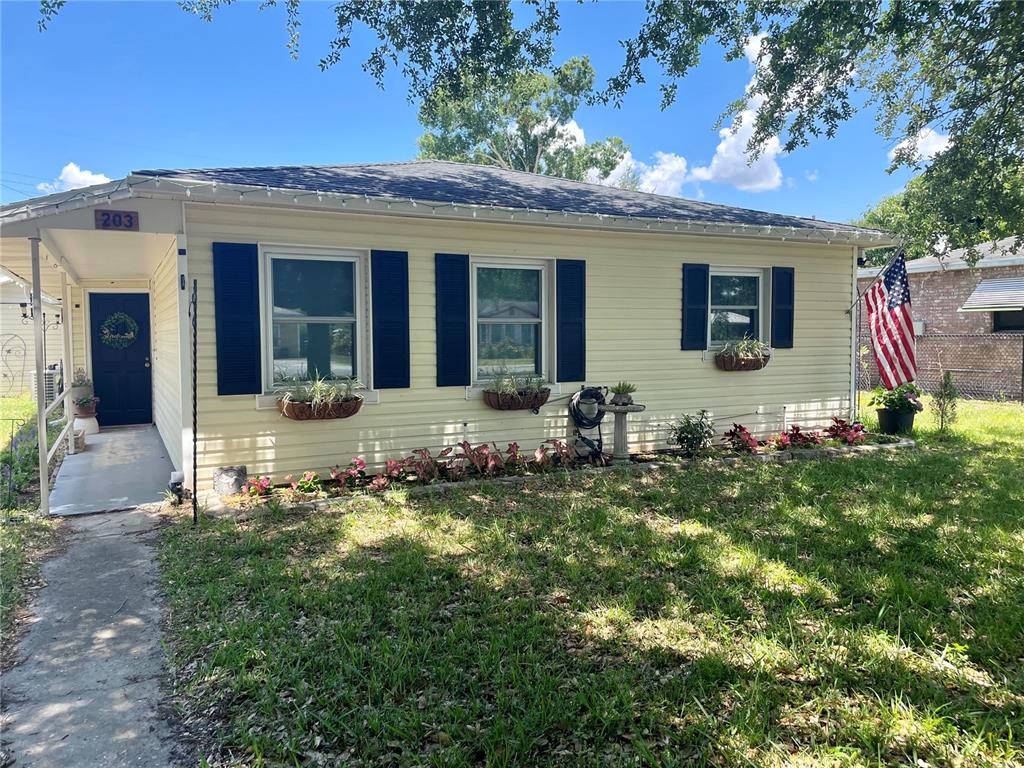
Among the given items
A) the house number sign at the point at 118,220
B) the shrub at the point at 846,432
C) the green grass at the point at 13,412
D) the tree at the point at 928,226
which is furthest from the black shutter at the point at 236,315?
the tree at the point at 928,226

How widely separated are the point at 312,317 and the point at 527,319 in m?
2.27

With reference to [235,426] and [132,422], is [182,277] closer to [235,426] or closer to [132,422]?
[235,426]

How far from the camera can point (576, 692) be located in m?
2.50

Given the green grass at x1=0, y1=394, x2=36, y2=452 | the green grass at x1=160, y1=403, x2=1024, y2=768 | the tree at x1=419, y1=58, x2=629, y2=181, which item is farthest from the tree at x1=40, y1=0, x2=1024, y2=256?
the tree at x1=419, y1=58, x2=629, y2=181

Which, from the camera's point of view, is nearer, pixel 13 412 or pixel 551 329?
pixel 551 329

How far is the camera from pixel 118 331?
9.41 m

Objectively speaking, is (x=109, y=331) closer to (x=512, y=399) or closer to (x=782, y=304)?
(x=512, y=399)

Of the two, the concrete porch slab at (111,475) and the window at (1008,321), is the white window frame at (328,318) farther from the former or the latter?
the window at (1008,321)

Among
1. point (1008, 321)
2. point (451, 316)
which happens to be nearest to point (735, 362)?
point (451, 316)

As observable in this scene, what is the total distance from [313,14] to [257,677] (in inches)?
299

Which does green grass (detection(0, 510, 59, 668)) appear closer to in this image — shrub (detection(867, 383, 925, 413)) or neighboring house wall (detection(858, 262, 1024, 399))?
shrub (detection(867, 383, 925, 413))

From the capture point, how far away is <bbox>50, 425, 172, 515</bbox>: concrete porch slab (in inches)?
209

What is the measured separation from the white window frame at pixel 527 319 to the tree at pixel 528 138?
19.8 meters

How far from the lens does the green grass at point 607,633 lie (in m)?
2.24
